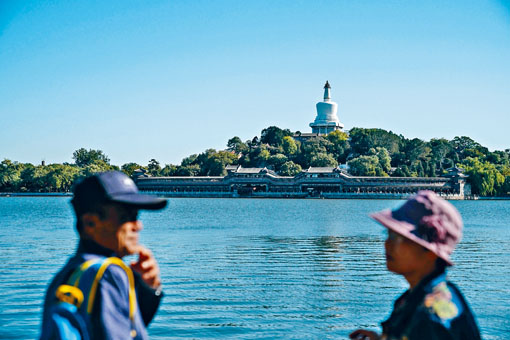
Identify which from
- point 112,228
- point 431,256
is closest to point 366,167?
point 431,256

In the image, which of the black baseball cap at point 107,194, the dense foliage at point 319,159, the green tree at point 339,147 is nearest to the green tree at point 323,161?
the dense foliage at point 319,159

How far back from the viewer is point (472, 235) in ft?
98.1

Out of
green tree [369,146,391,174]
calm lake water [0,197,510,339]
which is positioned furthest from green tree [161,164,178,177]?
calm lake water [0,197,510,339]

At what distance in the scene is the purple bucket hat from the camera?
2357 millimetres

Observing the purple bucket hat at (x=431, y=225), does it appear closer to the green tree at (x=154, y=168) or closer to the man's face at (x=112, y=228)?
the man's face at (x=112, y=228)

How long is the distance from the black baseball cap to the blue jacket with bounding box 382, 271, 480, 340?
1.01 m

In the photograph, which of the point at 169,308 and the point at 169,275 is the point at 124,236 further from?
the point at 169,275

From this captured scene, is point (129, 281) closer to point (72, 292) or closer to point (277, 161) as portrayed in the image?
point (72, 292)

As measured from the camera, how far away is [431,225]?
236 cm

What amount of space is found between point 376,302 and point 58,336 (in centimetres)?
1017

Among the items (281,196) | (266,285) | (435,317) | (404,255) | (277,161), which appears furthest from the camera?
(277,161)

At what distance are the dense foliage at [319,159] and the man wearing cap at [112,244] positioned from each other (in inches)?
3548

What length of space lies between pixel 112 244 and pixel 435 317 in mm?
1211

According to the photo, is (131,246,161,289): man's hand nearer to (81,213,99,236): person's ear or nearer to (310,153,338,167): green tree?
(81,213,99,236): person's ear
